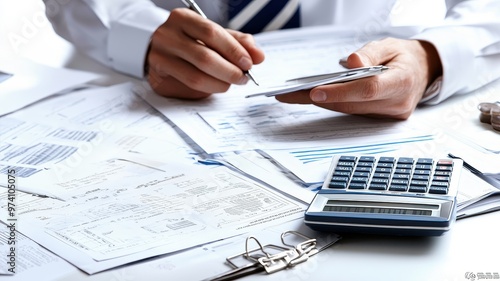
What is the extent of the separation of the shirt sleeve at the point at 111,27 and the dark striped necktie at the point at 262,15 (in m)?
0.14

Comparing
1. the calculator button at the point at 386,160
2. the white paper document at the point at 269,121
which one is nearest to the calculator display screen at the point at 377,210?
the calculator button at the point at 386,160

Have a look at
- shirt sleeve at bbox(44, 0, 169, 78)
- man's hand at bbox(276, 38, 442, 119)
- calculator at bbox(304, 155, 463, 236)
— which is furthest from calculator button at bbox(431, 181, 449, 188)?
shirt sleeve at bbox(44, 0, 169, 78)

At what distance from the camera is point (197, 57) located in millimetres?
1033

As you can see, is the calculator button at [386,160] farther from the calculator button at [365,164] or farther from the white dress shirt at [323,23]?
the white dress shirt at [323,23]

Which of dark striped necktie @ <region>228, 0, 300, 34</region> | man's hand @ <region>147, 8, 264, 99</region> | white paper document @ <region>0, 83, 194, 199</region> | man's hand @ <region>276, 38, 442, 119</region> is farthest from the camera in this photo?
dark striped necktie @ <region>228, 0, 300, 34</region>

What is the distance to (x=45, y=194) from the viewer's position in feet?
2.48

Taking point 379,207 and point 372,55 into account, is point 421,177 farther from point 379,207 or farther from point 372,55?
point 372,55

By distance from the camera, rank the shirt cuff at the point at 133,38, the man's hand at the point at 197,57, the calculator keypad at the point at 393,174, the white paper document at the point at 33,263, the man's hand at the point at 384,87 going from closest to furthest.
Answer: the white paper document at the point at 33,263
the calculator keypad at the point at 393,174
the man's hand at the point at 384,87
the man's hand at the point at 197,57
the shirt cuff at the point at 133,38

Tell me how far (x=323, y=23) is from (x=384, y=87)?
0.57 metres

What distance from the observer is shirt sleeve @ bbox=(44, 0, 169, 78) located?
1.17 m

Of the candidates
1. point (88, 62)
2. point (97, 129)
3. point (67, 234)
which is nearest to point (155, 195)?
point (67, 234)

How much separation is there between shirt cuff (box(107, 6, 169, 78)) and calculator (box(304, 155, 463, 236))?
49 centimetres

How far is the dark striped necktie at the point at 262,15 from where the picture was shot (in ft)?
4.33

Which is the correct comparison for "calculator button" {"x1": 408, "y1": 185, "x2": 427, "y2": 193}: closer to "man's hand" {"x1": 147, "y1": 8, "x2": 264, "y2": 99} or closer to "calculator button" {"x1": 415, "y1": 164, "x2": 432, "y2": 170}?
"calculator button" {"x1": 415, "y1": 164, "x2": 432, "y2": 170}
